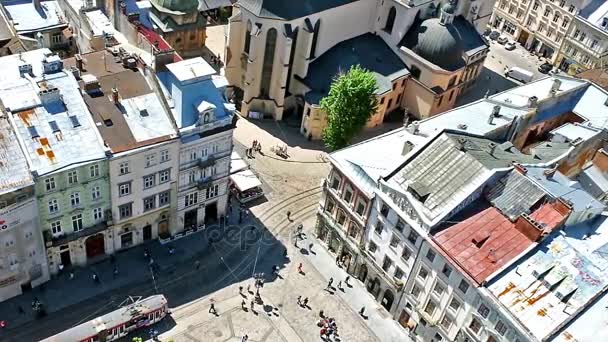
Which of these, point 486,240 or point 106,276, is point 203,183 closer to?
point 106,276

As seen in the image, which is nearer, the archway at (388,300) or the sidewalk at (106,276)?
the sidewalk at (106,276)

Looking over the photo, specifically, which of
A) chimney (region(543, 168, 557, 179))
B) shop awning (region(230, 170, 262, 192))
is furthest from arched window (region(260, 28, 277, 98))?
chimney (region(543, 168, 557, 179))

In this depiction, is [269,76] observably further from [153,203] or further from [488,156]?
[488,156]

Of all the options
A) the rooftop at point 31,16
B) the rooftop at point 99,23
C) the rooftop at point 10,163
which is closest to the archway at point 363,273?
the rooftop at point 10,163

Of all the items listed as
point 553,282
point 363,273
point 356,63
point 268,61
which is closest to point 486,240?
point 553,282

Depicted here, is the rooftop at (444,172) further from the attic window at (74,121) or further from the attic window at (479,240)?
the attic window at (74,121)

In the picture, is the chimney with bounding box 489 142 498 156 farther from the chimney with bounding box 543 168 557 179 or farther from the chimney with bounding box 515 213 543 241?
the chimney with bounding box 515 213 543 241
